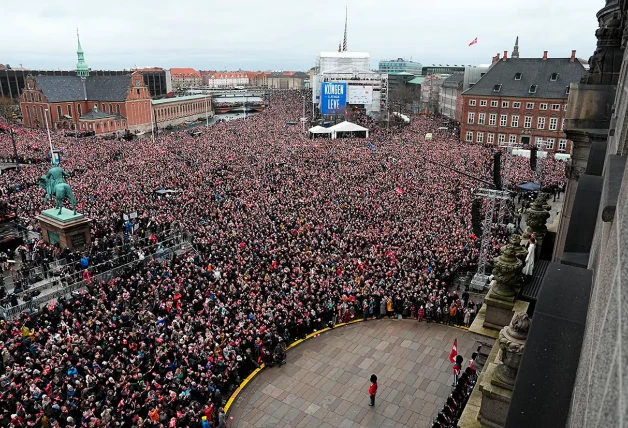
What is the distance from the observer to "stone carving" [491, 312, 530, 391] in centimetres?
721

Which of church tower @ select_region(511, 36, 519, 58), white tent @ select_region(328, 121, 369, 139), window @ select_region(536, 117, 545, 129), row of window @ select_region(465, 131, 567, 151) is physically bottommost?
row of window @ select_region(465, 131, 567, 151)

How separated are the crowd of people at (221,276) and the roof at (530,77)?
813 inches

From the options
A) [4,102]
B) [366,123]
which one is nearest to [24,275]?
[366,123]

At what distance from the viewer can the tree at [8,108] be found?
3702 inches

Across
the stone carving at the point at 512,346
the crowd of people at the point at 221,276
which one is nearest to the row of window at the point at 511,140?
the crowd of people at the point at 221,276

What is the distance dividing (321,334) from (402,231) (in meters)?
9.82

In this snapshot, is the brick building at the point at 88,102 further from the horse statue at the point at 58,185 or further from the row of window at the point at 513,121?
the row of window at the point at 513,121

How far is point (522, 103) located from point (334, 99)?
33177 mm

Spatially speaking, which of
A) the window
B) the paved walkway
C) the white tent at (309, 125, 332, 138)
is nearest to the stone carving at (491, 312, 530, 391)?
the paved walkway

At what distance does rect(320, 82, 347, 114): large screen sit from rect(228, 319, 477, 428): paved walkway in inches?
2689

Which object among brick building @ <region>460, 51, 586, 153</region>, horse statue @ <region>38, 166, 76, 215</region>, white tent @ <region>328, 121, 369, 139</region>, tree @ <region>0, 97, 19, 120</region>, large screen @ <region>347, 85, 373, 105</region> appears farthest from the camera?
tree @ <region>0, 97, 19, 120</region>

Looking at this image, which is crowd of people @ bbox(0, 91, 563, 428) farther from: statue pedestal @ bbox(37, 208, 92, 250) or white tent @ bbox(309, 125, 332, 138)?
white tent @ bbox(309, 125, 332, 138)

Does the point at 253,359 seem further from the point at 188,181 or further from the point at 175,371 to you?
the point at 188,181

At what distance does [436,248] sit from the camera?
24.8m
